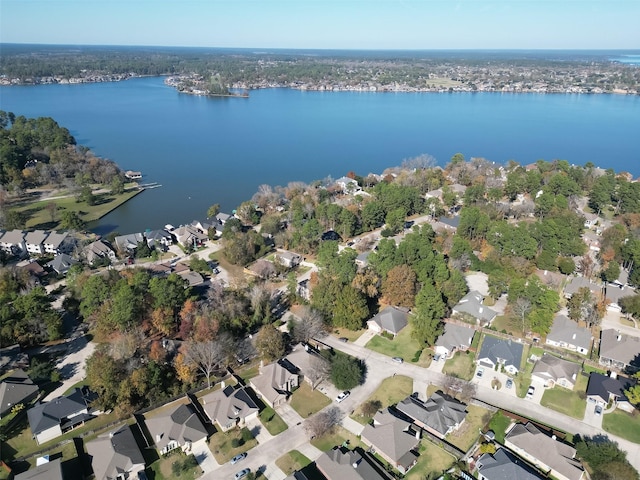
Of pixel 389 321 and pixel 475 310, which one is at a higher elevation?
pixel 475 310

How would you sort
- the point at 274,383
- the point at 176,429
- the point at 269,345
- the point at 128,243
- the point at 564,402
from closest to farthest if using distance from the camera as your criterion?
the point at 176,429 → the point at 564,402 → the point at 274,383 → the point at 269,345 → the point at 128,243

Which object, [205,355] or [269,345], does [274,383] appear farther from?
[205,355]

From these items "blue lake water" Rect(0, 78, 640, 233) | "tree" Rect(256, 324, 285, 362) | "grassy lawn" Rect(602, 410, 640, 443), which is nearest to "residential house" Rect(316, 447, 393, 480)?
"tree" Rect(256, 324, 285, 362)

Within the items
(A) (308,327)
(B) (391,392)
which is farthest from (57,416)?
(B) (391,392)

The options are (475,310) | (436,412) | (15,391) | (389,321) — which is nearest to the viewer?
(436,412)

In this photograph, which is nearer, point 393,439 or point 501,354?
point 393,439

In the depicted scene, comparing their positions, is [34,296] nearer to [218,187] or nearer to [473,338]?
[473,338]

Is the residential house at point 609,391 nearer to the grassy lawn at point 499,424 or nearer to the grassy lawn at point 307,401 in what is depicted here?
the grassy lawn at point 499,424

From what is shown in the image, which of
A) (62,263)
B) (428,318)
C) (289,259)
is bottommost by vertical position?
(289,259)

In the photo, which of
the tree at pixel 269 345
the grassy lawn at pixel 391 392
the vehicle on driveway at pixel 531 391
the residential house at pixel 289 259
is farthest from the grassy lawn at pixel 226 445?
the residential house at pixel 289 259

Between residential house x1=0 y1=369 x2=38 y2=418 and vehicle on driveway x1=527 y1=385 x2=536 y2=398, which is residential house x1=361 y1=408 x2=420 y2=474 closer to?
vehicle on driveway x1=527 y1=385 x2=536 y2=398
